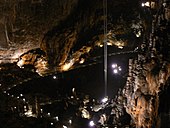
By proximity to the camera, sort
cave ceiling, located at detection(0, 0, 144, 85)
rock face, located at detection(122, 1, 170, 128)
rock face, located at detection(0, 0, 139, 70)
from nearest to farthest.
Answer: rock face, located at detection(122, 1, 170, 128) → rock face, located at detection(0, 0, 139, 70) → cave ceiling, located at detection(0, 0, 144, 85)

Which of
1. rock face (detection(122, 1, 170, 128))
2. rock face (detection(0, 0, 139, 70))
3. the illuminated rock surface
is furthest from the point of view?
rock face (detection(0, 0, 139, 70))

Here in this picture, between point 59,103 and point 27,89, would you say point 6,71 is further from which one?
point 59,103

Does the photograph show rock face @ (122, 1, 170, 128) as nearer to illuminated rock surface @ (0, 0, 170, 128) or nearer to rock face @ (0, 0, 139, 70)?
illuminated rock surface @ (0, 0, 170, 128)

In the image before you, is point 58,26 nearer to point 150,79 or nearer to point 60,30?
point 60,30

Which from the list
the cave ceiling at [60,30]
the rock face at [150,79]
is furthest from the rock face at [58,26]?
the rock face at [150,79]

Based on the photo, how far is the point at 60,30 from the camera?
22844 millimetres

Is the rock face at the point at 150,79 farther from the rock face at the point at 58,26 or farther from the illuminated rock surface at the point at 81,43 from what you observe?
the rock face at the point at 58,26

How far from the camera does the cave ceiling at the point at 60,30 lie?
2112cm

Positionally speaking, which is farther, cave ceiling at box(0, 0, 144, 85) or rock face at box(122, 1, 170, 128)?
cave ceiling at box(0, 0, 144, 85)

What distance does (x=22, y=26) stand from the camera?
70.6ft

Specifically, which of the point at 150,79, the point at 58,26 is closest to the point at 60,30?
the point at 58,26

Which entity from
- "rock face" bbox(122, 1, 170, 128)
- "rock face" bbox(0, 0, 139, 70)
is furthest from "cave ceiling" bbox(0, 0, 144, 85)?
"rock face" bbox(122, 1, 170, 128)

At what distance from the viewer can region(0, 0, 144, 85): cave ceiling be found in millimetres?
21125

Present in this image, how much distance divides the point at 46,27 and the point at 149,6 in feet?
31.3
